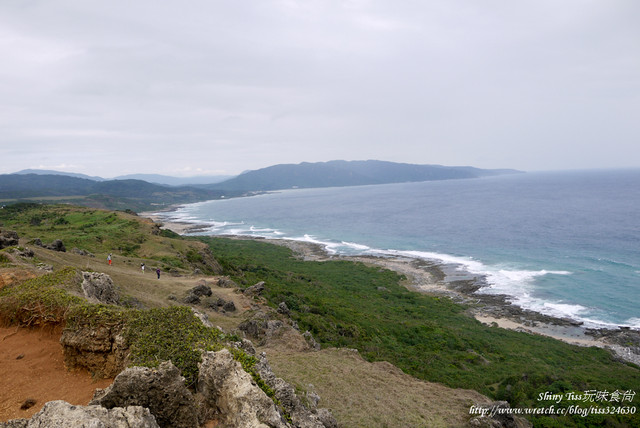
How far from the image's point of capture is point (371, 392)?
1522 centimetres

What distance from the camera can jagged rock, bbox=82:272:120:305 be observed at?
12930mm

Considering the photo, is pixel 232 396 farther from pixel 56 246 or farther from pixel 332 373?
pixel 56 246

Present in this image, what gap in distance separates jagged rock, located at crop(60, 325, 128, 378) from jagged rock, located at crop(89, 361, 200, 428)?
203 cm

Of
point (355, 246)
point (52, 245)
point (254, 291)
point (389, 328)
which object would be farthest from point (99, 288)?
point (355, 246)

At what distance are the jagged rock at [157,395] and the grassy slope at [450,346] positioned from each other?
52.5 feet

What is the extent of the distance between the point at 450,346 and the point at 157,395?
82.9ft

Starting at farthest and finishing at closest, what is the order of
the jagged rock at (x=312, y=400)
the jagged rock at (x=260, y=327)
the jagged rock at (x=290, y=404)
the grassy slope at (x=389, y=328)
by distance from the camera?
the grassy slope at (x=389, y=328) < the jagged rock at (x=260, y=327) < the jagged rock at (x=312, y=400) < the jagged rock at (x=290, y=404)

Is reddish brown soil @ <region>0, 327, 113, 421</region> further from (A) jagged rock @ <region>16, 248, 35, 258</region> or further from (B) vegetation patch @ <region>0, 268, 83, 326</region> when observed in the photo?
(A) jagged rock @ <region>16, 248, 35, 258</region>

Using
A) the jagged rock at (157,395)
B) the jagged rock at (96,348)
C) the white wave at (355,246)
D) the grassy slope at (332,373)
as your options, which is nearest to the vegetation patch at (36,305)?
the grassy slope at (332,373)

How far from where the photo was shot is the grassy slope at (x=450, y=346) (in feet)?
64.8

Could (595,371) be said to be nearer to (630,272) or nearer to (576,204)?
(630,272)

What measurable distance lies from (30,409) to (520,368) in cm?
2675

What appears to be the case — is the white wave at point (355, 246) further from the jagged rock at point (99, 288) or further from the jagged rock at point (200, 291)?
the jagged rock at point (99, 288)

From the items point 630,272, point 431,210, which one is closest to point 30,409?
point 630,272
